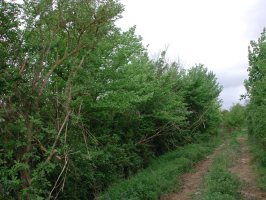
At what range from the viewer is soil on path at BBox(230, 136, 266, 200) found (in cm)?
1174

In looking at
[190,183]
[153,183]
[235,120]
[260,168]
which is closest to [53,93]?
[153,183]

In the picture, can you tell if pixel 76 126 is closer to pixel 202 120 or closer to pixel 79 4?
pixel 79 4

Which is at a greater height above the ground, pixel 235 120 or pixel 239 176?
pixel 235 120

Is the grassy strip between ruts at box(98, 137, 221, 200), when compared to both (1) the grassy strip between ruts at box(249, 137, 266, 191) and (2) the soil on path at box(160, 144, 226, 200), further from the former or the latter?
(1) the grassy strip between ruts at box(249, 137, 266, 191)

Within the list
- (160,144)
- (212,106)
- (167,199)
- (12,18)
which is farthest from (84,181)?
(212,106)

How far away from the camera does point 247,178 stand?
14.7 m

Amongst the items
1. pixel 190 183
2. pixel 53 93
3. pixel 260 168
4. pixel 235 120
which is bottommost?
pixel 190 183

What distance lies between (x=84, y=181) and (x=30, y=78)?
5.26 metres

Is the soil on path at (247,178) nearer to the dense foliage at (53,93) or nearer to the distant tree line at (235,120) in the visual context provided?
the dense foliage at (53,93)

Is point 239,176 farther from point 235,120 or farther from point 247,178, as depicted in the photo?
point 235,120

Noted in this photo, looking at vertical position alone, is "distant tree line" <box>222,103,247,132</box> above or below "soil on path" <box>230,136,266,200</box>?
above

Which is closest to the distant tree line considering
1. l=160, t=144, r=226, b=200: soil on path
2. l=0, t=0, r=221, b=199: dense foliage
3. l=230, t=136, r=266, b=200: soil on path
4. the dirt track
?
l=230, t=136, r=266, b=200: soil on path

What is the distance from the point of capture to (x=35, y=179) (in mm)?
6910

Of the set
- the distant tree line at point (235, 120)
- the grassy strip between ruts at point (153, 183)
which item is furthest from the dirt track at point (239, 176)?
the distant tree line at point (235, 120)
